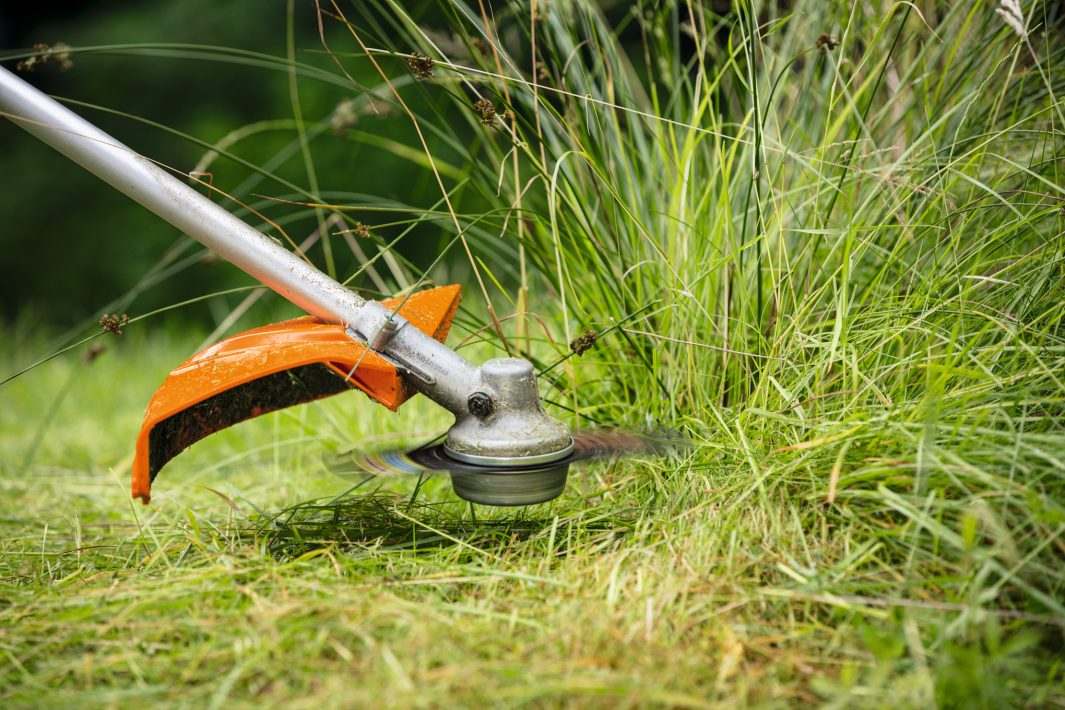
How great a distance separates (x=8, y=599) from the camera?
104 centimetres

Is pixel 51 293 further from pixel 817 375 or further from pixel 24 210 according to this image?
pixel 817 375

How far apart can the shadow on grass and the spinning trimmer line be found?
9 cm

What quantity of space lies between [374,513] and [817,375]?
0.66 m

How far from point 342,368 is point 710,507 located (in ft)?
1.62

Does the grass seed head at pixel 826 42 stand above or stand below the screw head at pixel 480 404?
above

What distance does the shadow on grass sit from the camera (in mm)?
1148

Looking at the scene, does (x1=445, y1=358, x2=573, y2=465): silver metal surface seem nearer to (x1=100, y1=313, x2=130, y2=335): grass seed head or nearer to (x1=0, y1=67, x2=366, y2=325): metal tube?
(x1=0, y1=67, x2=366, y2=325): metal tube

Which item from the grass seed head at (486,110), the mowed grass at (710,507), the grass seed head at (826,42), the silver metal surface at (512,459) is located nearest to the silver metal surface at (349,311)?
the silver metal surface at (512,459)

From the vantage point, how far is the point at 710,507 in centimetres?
108

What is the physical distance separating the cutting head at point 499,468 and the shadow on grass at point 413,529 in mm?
76

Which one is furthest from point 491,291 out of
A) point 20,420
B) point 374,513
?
point 374,513

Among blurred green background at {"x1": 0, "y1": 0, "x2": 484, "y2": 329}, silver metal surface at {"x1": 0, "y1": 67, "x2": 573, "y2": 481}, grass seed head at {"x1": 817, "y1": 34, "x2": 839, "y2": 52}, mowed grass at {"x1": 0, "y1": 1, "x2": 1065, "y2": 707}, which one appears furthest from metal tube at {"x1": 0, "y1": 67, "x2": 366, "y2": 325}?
blurred green background at {"x1": 0, "y1": 0, "x2": 484, "y2": 329}

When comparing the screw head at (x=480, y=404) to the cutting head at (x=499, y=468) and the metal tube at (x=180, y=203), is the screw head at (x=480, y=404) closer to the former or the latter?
the cutting head at (x=499, y=468)

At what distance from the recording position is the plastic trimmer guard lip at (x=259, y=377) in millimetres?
991
